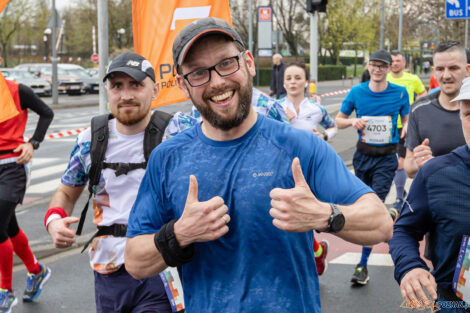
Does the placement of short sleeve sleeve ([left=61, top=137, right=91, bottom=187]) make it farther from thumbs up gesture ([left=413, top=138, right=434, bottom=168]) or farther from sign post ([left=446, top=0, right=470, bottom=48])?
sign post ([left=446, top=0, right=470, bottom=48])

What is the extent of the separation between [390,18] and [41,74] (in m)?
37.4

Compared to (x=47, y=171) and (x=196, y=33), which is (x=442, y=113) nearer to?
(x=196, y=33)

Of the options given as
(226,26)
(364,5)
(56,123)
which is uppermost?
(364,5)

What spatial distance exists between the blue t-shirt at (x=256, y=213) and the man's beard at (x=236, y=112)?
7 cm

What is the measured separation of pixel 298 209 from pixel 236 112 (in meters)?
0.45

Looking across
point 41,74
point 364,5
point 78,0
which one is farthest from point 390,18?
point 41,74

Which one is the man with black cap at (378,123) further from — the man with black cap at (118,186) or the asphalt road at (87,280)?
the man with black cap at (118,186)

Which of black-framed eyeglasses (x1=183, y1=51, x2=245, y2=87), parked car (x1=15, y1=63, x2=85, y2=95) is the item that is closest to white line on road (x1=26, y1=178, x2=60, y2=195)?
black-framed eyeglasses (x1=183, y1=51, x2=245, y2=87)

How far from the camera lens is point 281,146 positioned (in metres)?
2.17

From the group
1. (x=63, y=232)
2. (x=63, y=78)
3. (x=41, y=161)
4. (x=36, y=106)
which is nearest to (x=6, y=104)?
(x=36, y=106)

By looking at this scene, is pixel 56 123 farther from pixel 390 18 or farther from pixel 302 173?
pixel 390 18

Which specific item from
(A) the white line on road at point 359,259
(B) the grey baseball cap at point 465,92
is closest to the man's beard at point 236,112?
(B) the grey baseball cap at point 465,92

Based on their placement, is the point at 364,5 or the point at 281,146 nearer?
the point at 281,146

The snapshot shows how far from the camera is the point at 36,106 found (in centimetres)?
557
